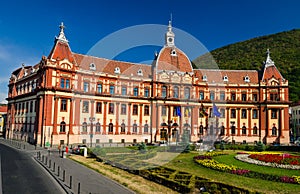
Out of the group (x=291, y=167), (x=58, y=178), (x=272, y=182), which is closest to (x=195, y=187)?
(x=272, y=182)

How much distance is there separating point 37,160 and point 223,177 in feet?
77.4

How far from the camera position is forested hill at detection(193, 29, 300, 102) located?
10770cm

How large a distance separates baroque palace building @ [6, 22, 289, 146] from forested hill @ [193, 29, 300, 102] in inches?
510

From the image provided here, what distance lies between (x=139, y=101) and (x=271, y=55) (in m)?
98.5

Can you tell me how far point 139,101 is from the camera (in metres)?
64.0

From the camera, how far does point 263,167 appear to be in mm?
28188

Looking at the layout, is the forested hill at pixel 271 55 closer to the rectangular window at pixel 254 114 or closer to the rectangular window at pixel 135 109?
the rectangular window at pixel 254 114

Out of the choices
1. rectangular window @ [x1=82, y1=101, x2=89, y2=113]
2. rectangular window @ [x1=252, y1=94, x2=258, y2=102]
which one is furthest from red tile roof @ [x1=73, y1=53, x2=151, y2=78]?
rectangular window @ [x1=252, y1=94, x2=258, y2=102]

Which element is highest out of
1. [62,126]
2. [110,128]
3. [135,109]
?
[135,109]

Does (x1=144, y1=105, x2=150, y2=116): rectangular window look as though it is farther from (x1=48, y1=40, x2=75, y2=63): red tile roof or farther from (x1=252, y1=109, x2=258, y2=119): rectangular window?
(x1=252, y1=109, x2=258, y2=119): rectangular window

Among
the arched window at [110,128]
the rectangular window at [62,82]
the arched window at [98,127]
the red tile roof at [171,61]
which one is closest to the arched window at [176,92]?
the red tile roof at [171,61]

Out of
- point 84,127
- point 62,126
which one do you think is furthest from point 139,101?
point 62,126

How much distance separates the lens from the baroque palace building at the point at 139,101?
5350 centimetres

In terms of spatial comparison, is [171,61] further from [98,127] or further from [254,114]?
[254,114]
